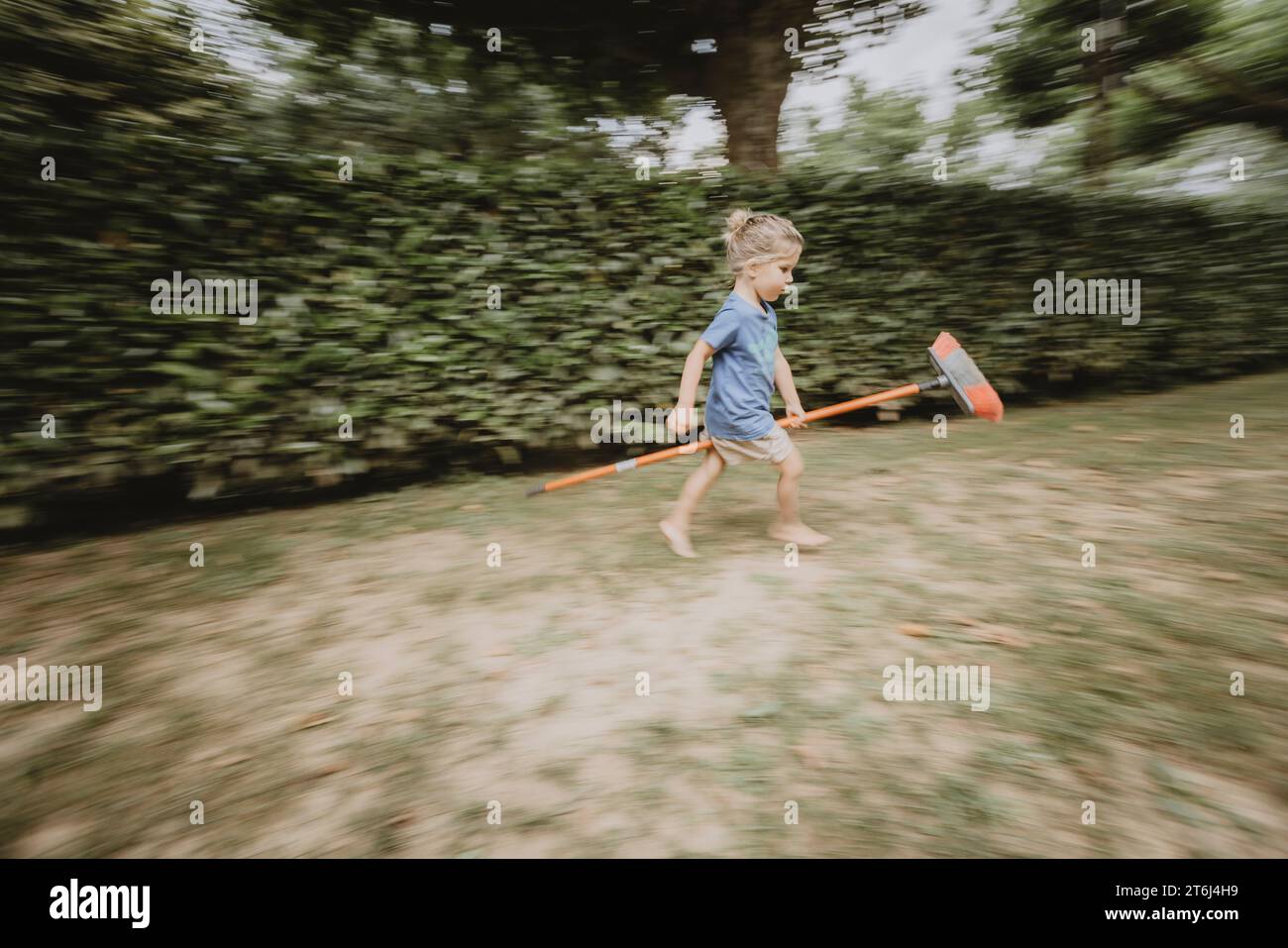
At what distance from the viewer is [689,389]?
10.4 ft

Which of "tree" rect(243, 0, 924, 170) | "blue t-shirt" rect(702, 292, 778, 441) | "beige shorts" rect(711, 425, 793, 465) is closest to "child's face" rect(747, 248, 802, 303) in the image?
"blue t-shirt" rect(702, 292, 778, 441)

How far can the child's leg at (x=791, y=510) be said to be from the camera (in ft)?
11.2

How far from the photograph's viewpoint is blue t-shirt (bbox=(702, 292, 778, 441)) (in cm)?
325

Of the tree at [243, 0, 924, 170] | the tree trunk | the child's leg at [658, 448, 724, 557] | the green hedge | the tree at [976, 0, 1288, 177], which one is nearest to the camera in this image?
the child's leg at [658, 448, 724, 557]

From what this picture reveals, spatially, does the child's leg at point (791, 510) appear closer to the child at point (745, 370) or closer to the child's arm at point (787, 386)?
the child at point (745, 370)

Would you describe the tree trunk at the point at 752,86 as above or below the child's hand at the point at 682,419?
above

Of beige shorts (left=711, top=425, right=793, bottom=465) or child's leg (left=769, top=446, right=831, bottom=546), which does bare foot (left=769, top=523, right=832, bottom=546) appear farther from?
beige shorts (left=711, top=425, right=793, bottom=465)

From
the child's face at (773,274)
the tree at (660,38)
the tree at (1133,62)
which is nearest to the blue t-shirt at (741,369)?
the child's face at (773,274)

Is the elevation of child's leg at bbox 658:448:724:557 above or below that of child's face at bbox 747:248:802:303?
below

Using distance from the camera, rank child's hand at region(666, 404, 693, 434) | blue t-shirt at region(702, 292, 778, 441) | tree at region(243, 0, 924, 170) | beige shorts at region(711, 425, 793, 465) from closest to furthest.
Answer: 1. child's hand at region(666, 404, 693, 434)
2. blue t-shirt at region(702, 292, 778, 441)
3. beige shorts at region(711, 425, 793, 465)
4. tree at region(243, 0, 924, 170)

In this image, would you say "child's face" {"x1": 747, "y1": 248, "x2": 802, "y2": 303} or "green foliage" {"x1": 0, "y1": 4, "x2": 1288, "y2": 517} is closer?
"child's face" {"x1": 747, "y1": 248, "x2": 802, "y2": 303}

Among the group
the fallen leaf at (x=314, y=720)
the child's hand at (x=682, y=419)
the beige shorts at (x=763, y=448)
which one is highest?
the child's hand at (x=682, y=419)

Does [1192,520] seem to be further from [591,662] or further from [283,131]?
[283,131]

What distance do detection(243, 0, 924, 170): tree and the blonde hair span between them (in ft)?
13.0
